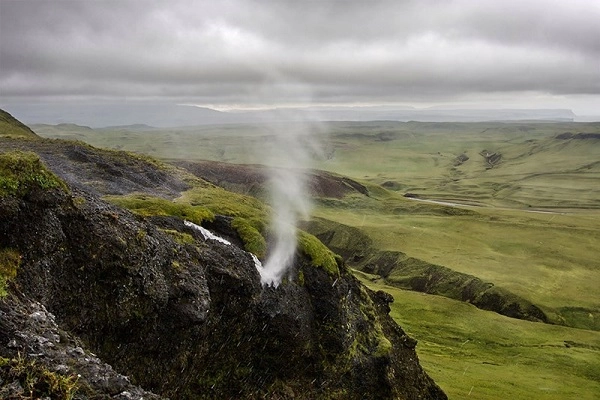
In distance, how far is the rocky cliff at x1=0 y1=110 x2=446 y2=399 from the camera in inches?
710

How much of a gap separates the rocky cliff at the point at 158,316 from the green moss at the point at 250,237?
0.79 m

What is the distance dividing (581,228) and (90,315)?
623 feet

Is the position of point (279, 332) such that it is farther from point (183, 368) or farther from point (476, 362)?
point (476, 362)

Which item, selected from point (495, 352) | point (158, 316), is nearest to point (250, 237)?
point (158, 316)

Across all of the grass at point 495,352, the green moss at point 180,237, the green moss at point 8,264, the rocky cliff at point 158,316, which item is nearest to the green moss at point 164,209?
the rocky cliff at point 158,316

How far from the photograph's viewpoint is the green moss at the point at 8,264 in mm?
19672

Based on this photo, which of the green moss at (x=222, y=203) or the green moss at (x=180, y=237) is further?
the green moss at (x=222, y=203)

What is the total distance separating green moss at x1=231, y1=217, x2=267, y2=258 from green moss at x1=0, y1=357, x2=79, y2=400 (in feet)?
82.0

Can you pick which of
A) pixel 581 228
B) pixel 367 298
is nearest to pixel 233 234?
pixel 367 298

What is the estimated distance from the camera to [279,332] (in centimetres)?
3653

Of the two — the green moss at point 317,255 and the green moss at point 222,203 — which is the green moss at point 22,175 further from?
the green moss at point 317,255

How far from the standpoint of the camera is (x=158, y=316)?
27047mm

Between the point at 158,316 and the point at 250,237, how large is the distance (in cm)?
1511

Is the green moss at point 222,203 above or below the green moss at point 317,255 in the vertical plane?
above
